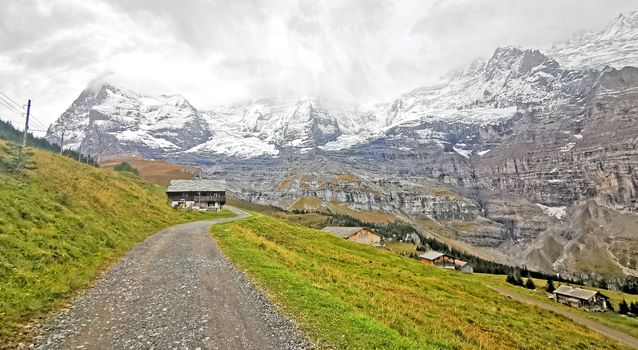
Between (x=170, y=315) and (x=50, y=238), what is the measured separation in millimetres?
12801

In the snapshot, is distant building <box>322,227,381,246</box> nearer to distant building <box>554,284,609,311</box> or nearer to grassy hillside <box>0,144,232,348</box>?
distant building <box>554,284,609,311</box>

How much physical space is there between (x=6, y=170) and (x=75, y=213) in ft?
22.3

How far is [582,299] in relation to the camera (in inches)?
4242

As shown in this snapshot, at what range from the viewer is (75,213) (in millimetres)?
31266

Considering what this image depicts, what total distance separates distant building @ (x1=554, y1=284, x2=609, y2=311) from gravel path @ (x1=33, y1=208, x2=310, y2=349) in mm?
118721

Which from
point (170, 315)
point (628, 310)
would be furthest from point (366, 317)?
Result: point (628, 310)

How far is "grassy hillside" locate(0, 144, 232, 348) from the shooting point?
1611 centimetres

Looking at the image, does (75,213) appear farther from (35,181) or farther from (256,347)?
(256,347)

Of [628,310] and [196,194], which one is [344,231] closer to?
[196,194]

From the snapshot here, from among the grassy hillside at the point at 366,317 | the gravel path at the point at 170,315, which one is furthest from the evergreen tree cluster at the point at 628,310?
the gravel path at the point at 170,315

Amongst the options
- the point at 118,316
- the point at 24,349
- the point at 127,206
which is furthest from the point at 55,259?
the point at 127,206

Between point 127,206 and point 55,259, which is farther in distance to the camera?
point 127,206

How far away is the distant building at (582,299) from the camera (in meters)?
107

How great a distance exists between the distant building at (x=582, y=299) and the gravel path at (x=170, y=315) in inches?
4674
